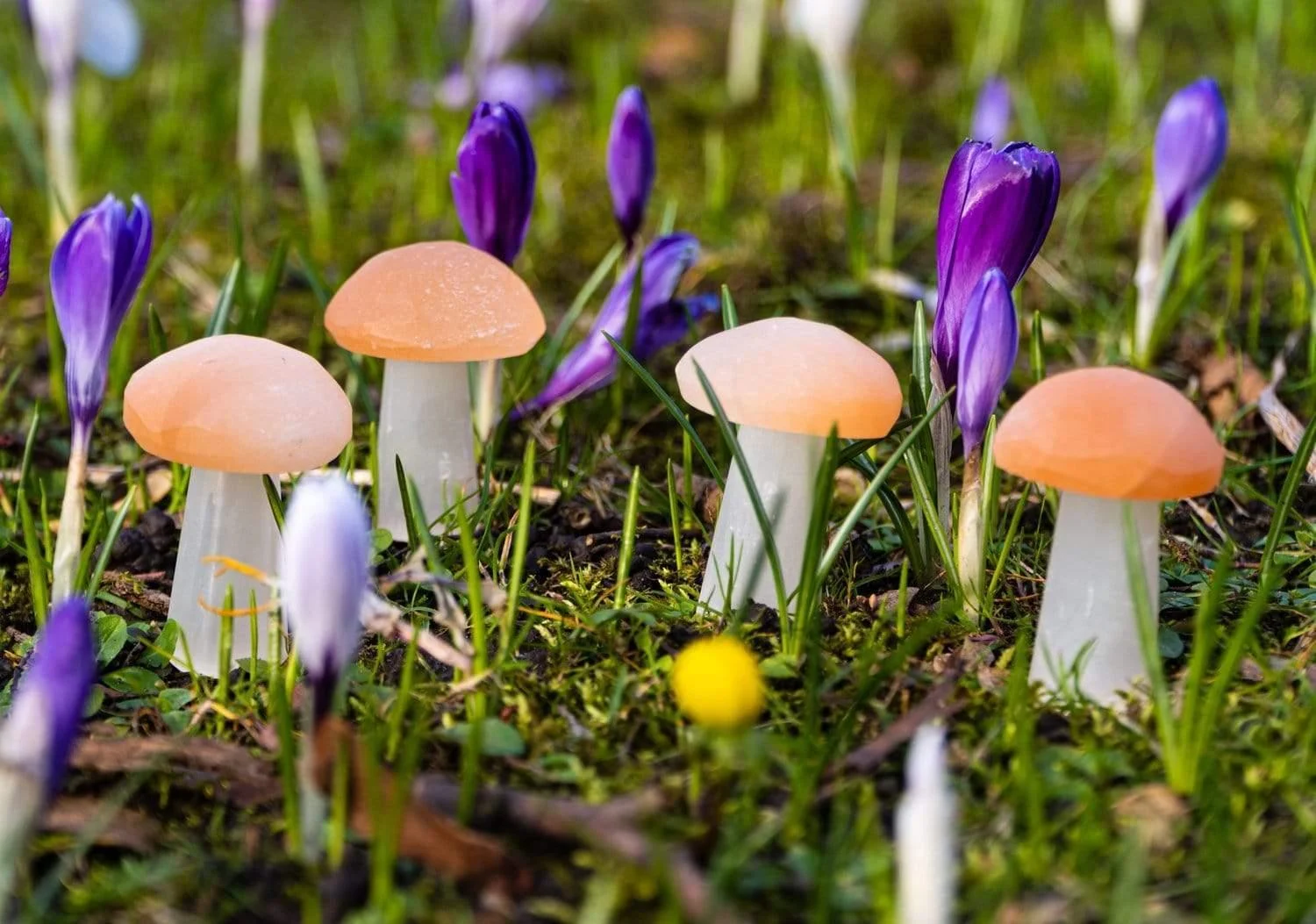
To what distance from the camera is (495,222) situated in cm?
231

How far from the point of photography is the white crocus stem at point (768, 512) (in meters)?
1.89

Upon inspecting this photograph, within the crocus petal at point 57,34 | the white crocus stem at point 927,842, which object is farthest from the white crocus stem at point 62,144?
the white crocus stem at point 927,842

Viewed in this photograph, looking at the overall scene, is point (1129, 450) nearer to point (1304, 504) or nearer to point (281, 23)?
point (1304, 504)

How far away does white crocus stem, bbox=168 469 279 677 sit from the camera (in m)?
1.86

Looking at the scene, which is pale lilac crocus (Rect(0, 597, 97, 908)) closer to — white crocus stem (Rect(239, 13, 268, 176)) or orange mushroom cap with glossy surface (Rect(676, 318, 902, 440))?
orange mushroom cap with glossy surface (Rect(676, 318, 902, 440))

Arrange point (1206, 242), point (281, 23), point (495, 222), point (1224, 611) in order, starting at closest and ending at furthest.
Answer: point (1224, 611)
point (495, 222)
point (1206, 242)
point (281, 23)

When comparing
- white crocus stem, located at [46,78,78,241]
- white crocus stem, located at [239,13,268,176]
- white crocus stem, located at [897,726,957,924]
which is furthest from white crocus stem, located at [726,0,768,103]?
white crocus stem, located at [897,726,957,924]

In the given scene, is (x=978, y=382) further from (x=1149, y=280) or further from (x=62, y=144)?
(x=62, y=144)

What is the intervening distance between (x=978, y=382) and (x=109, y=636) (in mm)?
1208

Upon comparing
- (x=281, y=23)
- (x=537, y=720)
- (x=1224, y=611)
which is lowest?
(x=537, y=720)

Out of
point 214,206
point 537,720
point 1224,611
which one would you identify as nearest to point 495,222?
point 537,720

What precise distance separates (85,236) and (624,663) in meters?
0.87

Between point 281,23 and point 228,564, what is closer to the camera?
point 228,564

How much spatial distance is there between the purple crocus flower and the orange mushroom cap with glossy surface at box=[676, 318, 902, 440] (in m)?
0.67
